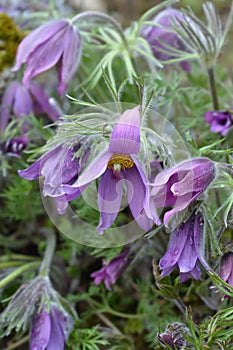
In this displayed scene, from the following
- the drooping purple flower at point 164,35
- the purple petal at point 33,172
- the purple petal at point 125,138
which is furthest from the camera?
the drooping purple flower at point 164,35

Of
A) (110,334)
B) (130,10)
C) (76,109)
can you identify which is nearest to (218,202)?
(110,334)

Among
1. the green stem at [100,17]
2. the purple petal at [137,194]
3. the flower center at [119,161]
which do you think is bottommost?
the purple petal at [137,194]

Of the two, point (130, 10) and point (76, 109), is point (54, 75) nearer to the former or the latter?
point (76, 109)

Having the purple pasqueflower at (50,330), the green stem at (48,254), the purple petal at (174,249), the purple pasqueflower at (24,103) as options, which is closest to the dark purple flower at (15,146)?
the purple pasqueflower at (24,103)

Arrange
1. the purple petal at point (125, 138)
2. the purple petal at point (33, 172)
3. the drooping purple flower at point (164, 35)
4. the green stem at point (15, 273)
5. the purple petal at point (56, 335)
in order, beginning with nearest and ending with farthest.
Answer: the purple petal at point (125, 138), the purple petal at point (33, 172), the purple petal at point (56, 335), the green stem at point (15, 273), the drooping purple flower at point (164, 35)

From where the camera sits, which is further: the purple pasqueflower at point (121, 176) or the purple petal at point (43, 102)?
the purple petal at point (43, 102)

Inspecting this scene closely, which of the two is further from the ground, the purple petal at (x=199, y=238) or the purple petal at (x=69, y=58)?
the purple petal at (x=69, y=58)

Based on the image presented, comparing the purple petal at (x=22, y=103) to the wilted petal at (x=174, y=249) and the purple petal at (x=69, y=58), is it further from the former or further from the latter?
the wilted petal at (x=174, y=249)

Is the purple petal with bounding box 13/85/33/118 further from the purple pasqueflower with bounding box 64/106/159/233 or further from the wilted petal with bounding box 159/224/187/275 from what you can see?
the wilted petal with bounding box 159/224/187/275
